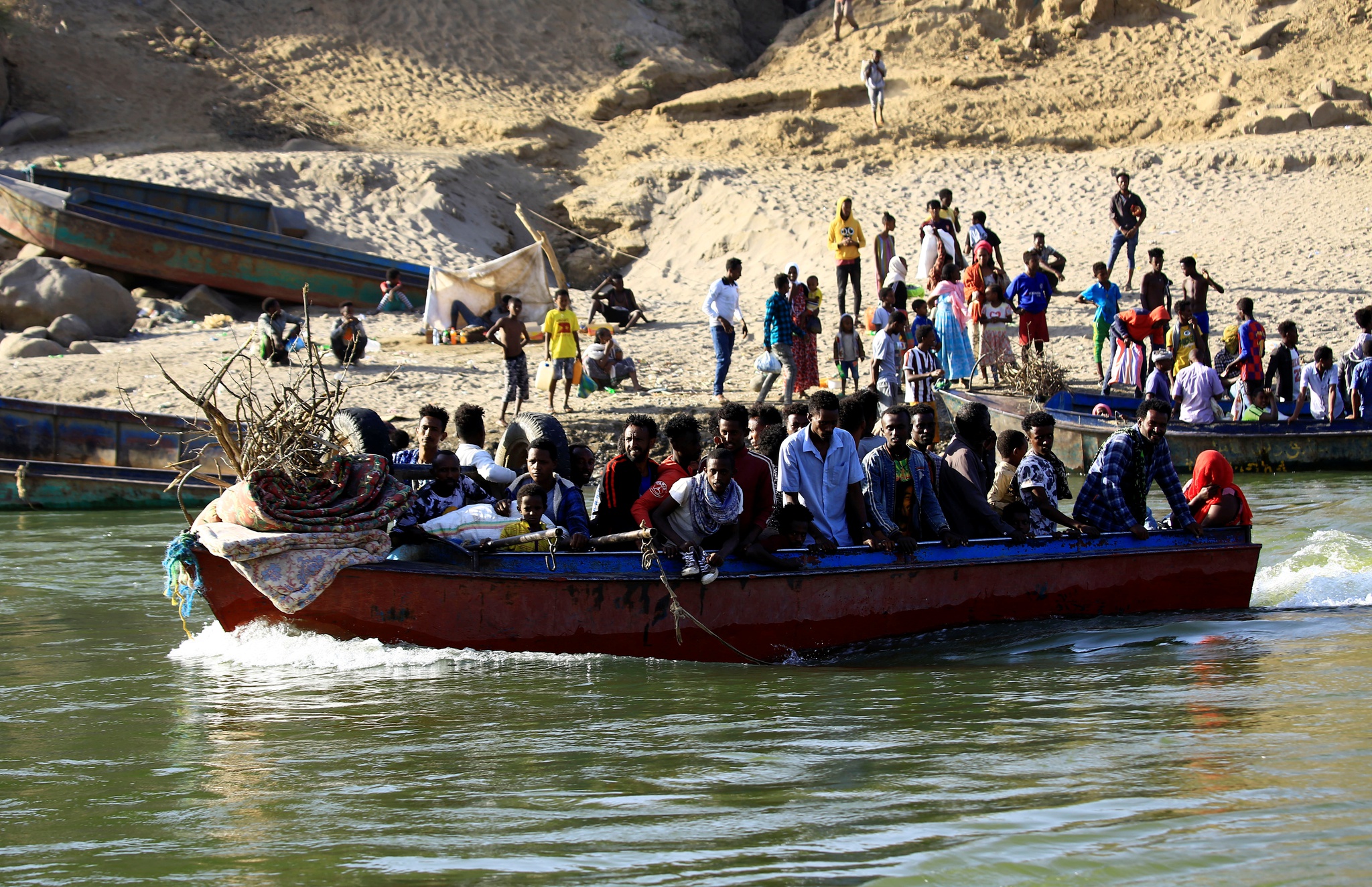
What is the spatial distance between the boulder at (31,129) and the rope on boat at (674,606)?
877 inches

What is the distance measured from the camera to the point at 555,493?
761 centimetres

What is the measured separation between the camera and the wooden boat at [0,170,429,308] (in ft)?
65.6

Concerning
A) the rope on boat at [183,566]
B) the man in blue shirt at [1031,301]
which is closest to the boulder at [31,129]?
the man in blue shirt at [1031,301]

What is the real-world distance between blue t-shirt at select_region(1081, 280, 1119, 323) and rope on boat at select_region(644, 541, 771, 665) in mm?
10127

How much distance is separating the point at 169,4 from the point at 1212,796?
97.0ft

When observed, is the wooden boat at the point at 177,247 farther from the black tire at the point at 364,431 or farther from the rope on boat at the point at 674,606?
the rope on boat at the point at 674,606

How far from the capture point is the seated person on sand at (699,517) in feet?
23.5

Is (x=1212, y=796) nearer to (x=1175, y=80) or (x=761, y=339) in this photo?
(x=761, y=339)

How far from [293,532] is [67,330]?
12986 millimetres

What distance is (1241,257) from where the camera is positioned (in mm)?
20391

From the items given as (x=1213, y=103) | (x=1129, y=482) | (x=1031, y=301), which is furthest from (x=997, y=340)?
(x=1213, y=103)

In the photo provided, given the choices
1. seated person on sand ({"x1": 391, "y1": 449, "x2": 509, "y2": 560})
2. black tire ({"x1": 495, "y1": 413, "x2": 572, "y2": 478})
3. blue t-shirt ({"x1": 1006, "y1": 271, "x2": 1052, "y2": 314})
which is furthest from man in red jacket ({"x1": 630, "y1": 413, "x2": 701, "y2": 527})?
blue t-shirt ({"x1": 1006, "y1": 271, "x2": 1052, "y2": 314})

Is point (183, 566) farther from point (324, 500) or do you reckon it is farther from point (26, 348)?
point (26, 348)

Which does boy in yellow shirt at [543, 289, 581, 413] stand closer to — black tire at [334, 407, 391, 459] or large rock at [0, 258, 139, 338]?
black tire at [334, 407, 391, 459]
